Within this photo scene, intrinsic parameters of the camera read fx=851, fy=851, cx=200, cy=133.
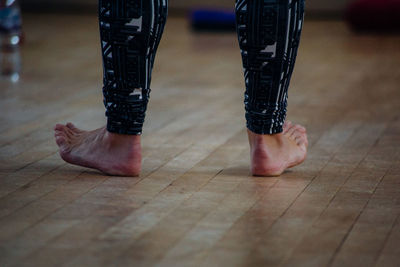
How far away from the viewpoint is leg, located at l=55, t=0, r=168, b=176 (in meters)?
1.62

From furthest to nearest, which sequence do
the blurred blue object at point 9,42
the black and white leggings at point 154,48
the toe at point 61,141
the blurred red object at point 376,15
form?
1. the blurred red object at point 376,15
2. the blurred blue object at point 9,42
3. the toe at point 61,141
4. the black and white leggings at point 154,48

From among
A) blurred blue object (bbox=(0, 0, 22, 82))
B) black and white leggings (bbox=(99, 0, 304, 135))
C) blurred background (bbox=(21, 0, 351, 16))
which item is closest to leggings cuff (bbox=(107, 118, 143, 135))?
black and white leggings (bbox=(99, 0, 304, 135))

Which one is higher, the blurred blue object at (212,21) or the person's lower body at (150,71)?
the person's lower body at (150,71)

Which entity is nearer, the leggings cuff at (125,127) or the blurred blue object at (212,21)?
the leggings cuff at (125,127)

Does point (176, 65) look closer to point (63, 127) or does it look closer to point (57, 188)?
point (63, 127)

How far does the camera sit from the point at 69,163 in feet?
5.82

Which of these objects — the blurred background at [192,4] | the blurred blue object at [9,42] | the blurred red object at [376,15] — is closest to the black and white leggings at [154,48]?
the blurred blue object at [9,42]

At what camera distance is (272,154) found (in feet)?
5.66

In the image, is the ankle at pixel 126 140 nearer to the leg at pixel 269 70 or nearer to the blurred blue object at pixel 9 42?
the leg at pixel 269 70

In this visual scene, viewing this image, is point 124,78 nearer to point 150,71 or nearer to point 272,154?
point 150,71

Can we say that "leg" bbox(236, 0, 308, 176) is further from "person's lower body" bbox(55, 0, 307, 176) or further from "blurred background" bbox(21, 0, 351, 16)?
"blurred background" bbox(21, 0, 351, 16)

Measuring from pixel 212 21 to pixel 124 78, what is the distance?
3590 mm

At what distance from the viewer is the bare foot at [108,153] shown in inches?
66.6

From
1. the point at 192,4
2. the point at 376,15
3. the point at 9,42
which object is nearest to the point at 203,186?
the point at 9,42
